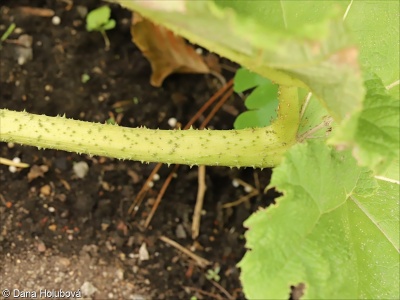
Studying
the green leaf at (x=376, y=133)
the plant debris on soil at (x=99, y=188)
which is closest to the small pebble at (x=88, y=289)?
the plant debris on soil at (x=99, y=188)

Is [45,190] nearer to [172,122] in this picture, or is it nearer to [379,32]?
[172,122]

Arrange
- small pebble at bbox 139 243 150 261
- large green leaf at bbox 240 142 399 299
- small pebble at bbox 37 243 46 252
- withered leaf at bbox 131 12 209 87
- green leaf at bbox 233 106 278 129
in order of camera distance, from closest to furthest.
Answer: large green leaf at bbox 240 142 399 299, green leaf at bbox 233 106 278 129, small pebble at bbox 37 243 46 252, small pebble at bbox 139 243 150 261, withered leaf at bbox 131 12 209 87

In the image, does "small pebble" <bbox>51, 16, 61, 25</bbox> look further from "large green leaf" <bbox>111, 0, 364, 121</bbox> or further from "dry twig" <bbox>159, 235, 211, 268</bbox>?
"large green leaf" <bbox>111, 0, 364, 121</bbox>

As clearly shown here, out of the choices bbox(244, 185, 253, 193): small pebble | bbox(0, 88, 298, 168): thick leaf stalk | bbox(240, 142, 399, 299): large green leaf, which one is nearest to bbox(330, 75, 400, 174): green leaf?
bbox(240, 142, 399, 299): large green leaf

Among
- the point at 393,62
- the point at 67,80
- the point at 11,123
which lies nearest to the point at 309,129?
the point at 393,62

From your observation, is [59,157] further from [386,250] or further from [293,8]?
[386,250]

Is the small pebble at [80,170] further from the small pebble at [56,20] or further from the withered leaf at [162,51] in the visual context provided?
the small pebble at [56,20]
